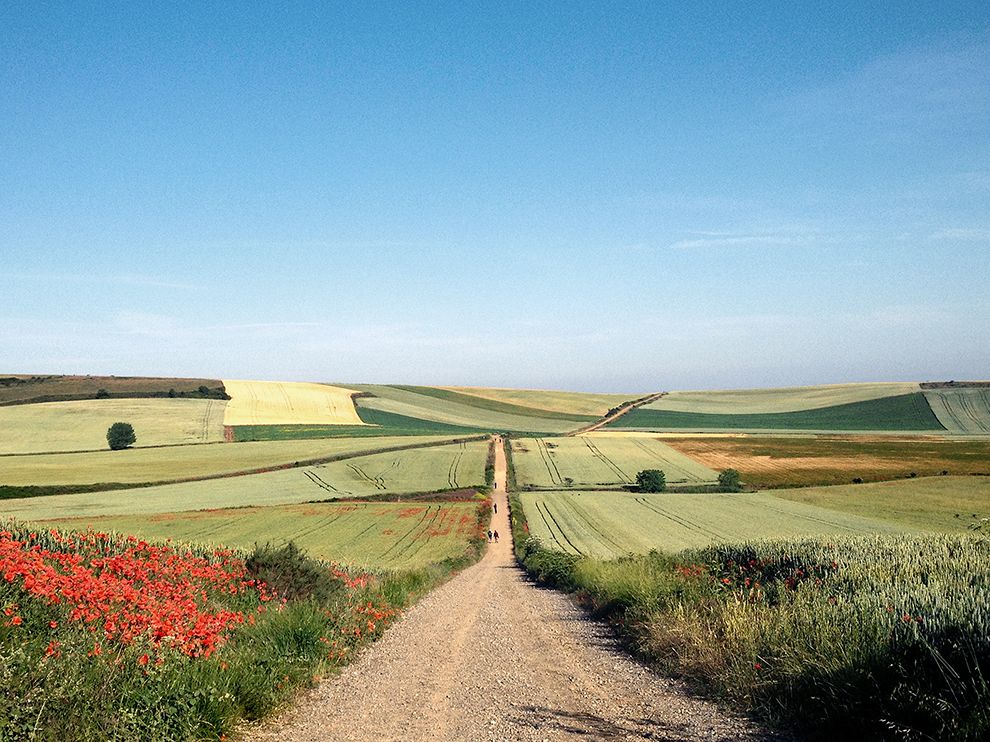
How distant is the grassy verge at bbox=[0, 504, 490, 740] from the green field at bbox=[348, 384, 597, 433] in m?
112

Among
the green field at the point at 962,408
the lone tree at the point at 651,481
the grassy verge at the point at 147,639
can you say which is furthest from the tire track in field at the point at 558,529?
the green field at the point at 962,408

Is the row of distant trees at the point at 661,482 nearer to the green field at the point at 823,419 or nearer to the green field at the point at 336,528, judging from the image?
the green field at the point at 336,528

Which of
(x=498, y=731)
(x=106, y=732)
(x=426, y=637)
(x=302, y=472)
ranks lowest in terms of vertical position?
(x=302, y=472)

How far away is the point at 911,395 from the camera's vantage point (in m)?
138

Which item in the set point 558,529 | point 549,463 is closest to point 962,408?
point 549,463

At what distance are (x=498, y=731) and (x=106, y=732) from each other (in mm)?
3775

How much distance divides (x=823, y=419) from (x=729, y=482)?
6958cm

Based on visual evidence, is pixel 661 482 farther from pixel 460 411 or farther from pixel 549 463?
pixel 460 411

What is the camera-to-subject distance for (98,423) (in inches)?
4023

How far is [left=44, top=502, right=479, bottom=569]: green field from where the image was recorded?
38.5 m

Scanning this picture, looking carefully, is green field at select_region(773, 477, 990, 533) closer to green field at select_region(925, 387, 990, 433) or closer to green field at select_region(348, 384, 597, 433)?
green field at select_region(925, 387, 990, 433)

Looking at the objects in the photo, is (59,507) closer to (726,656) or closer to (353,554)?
(353,554)

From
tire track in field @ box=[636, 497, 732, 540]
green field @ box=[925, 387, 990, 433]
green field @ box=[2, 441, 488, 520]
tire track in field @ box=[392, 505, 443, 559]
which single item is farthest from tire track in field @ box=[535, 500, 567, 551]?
green field @ box=[925, 387, 990, 433]

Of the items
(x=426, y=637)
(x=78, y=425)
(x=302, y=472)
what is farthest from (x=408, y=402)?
(x=426, y=637)
